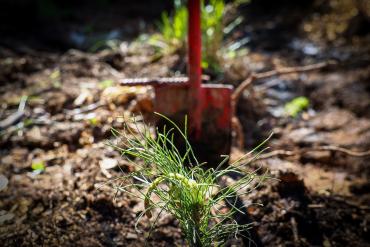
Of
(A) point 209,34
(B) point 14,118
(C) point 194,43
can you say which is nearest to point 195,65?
(C) point 194,43

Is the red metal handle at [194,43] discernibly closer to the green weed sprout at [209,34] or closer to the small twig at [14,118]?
the green weed sprout at [209,34]

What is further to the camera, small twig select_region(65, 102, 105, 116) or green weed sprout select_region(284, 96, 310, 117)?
green weed sprout select_region(284, 96, 310, 117)

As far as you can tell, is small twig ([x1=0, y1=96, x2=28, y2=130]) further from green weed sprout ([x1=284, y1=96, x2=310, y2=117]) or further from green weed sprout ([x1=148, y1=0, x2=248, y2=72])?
green weed sprout ([x1=284, y1=96, x2=310, y2=117])

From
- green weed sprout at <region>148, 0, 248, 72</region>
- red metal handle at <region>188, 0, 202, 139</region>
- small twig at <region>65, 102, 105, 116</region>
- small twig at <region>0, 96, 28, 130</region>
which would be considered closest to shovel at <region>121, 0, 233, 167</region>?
red metal handle at <region>188, 0, 202, 139</region>

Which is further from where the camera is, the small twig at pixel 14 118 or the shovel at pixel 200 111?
the small twig at pixel 14 118

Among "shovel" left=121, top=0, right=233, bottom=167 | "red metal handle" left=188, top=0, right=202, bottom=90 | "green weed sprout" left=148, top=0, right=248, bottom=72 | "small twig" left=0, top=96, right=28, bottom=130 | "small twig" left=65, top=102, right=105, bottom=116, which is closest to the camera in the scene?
"red metal handle" left=188, top=0, right=202, bottom=90

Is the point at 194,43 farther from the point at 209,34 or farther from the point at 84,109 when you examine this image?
the point at 209,34

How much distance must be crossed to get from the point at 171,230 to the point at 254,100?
1704 mm

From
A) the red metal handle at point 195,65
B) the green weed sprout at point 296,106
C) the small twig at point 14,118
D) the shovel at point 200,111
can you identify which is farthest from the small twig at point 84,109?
the green weed sprout at point 296,106

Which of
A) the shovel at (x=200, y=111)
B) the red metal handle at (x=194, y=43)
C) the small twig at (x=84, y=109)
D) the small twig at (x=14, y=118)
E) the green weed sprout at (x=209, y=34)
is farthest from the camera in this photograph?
the green weed sprout at (x=209, y=34)

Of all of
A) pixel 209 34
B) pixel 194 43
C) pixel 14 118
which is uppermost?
pixel 209 34

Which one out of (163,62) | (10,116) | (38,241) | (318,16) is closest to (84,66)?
(163,62)

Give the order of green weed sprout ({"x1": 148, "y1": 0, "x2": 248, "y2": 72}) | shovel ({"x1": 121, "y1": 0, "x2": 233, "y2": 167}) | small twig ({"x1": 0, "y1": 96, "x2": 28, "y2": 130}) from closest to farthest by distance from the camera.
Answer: shovel ({"x1": 121, "y1": 0, "x2": 233, "y2": 167}), small twig ({"x1": 0, "y1": 96, "x2": 28, "y2": 130}), green weed sprout ({"x1": 148, "y1": 0, "x2": 248, "y2": 72})

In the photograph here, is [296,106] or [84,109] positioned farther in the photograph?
[296,106]
